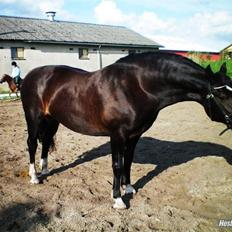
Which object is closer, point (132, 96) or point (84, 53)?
point (132, 96)

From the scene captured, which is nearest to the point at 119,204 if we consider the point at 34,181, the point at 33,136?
the point at 34,181

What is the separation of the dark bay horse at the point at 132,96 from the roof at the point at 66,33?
22.3 m

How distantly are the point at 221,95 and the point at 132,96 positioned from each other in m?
1.11

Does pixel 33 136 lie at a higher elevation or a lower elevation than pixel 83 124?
lower

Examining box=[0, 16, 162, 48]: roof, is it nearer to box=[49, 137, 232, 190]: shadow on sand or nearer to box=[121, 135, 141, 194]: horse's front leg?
box=[49, 137, 232, 190]: shadow on sand

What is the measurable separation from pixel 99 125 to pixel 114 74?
760mm

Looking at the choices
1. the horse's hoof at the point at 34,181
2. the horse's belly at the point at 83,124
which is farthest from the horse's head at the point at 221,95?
the horse's hoof at the point at 34,181

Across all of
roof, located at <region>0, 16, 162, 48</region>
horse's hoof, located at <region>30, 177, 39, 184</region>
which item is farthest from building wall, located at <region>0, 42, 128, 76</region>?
horse's hoof, located at <region>30, 177, 39, 184</region>

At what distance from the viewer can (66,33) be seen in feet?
104

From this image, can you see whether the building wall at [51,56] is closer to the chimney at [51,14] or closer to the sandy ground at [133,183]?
the chimney at [51,14]

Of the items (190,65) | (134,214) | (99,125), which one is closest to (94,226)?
(134,214)

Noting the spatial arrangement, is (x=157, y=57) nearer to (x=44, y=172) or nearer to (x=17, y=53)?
(x=44, y=172)

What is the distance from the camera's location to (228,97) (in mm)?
4320

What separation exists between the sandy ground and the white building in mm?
18976
